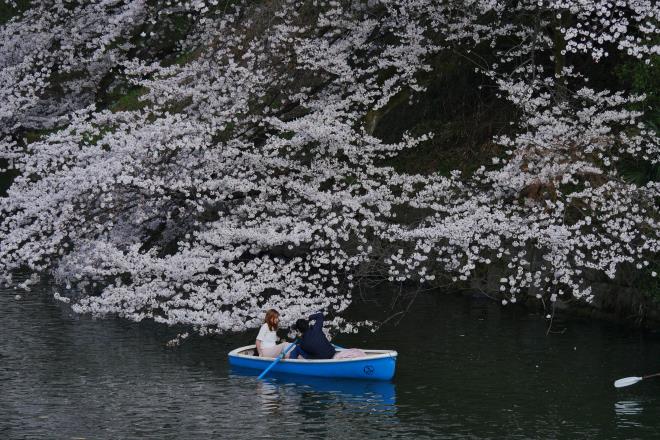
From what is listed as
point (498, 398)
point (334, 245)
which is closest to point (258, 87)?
point (334, 245)

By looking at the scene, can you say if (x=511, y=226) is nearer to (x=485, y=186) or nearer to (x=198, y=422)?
(x=485, y=186)

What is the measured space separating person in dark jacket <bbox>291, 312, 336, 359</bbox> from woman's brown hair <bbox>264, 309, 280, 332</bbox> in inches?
14.4

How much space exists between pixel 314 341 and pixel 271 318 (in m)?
0.81

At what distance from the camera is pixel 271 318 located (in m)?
15.0

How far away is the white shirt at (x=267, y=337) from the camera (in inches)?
590

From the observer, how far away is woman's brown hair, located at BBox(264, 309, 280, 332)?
14.9 metres

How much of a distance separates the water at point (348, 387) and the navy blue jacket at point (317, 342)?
0.49 metres

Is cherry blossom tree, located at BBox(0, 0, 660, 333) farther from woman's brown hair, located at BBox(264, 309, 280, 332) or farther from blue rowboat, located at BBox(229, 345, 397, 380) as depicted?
blue rowboat, located at BBox(229, 345, 397, 380)

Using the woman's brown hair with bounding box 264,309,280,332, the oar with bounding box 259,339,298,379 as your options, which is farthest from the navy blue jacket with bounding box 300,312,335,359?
the woman's brown hair with bounding box 264,309,280,332

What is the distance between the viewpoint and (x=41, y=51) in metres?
20.9

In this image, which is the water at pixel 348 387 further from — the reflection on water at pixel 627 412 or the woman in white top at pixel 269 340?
the woman in white top at pixel 269 340

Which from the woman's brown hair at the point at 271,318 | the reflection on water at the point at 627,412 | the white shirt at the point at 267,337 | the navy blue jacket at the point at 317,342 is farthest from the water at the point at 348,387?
the woman's brown hair at the point at 271,318

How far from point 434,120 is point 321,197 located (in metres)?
6.59

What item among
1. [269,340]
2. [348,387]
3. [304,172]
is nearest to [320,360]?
[348,387]
